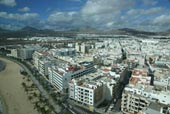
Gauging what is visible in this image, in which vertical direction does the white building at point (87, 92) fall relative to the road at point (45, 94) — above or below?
above

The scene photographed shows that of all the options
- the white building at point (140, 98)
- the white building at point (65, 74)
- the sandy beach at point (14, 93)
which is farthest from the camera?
the white building at point (65, 74)

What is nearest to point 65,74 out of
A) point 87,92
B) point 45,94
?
point 45,94

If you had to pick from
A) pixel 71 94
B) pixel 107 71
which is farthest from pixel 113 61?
pixel 71 94

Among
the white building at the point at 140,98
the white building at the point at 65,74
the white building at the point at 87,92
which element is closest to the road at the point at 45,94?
the white building at the point at 65,74

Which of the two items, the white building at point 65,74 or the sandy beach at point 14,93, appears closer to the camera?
the sandy beach at point 14,93

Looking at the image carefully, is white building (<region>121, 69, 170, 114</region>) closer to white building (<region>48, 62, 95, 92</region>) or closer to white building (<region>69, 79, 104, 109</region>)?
white building (<region>69, 79, 104, 109</region>)

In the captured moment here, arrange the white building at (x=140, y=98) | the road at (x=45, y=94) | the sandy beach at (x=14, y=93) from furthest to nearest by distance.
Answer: the road at (x=45, y=94), the sandy beach at (x=14, y=93), the white building at (x=140, y=98)

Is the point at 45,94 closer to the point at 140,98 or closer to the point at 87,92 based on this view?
the point at 87,92

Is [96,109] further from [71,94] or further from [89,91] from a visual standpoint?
[71,94]

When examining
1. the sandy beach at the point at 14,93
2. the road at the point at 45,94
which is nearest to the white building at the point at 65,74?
the road at the point at 45,94

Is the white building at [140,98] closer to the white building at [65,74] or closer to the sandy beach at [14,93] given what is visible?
the white building at [65,74]
